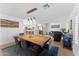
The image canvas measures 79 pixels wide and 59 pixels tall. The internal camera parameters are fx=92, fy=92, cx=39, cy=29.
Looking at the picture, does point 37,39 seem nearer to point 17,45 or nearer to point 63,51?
point 17,45

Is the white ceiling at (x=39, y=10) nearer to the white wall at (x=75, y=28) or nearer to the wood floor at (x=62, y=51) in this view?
the white wall at (x=75, y=28)

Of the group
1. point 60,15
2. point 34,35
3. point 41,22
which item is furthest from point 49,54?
point 60,15

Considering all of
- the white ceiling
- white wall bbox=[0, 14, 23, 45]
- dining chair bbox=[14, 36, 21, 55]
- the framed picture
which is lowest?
dining chair bbox=[14, 36, 21, 55]

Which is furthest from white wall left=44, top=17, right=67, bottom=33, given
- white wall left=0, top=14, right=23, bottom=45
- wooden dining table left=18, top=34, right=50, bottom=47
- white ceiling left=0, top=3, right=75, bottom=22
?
white wall left=0, top=14, right=23, bottom=45

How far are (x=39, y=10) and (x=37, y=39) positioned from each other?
0.56 metres

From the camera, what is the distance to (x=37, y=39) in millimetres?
1744

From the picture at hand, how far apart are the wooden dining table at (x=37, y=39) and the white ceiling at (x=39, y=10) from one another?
1.13 feet

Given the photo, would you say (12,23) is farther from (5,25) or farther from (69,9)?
(69,9)

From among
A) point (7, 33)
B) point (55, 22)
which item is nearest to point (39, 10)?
point (55, 22)

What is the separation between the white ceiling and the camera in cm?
173

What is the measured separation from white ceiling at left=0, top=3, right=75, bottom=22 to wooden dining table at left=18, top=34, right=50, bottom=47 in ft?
1.13

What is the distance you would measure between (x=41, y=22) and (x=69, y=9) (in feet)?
1.93

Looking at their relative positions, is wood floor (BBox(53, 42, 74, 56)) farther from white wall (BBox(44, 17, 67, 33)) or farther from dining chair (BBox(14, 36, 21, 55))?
dining chair (BBox(14, 36, 21, 55))

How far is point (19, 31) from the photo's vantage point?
5.82 ft
